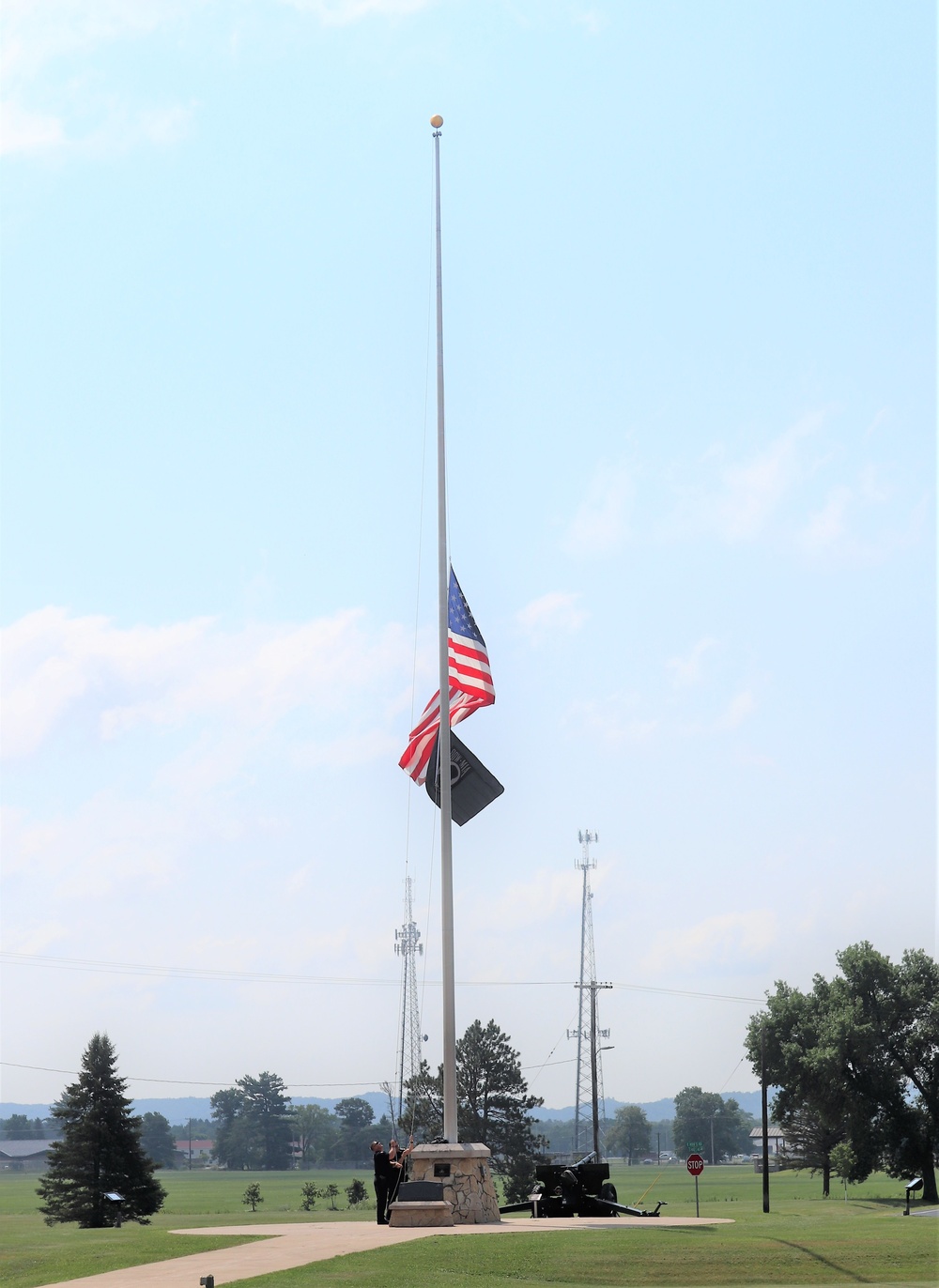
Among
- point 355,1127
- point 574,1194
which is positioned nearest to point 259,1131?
point 355,1127

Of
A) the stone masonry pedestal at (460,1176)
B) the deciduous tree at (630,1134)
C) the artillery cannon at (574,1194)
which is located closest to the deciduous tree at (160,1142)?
the deciduous tree at (630,1134)

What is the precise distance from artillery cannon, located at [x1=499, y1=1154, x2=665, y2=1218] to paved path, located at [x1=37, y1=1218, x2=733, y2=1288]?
3.17 feet

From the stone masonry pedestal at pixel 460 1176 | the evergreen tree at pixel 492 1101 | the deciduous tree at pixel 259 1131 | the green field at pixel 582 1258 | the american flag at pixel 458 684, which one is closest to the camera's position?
the green field at pixel 582 1258

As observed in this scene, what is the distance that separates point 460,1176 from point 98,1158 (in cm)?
3090

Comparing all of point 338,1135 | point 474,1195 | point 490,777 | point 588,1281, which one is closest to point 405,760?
point 490,777

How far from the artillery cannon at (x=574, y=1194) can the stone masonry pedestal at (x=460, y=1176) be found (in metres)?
3.59

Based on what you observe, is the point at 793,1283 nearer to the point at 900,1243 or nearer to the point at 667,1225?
the point at 900,1243

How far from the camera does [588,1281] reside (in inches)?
727

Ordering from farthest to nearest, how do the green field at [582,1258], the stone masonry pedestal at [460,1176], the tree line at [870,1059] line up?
the tree line at [870,1059], the stone masonry pedestal at [460,1176], the green field at [582,1258]

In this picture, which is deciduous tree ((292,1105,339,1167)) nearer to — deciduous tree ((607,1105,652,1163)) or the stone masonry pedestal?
deciduous tree ((607,1105,652,1163))

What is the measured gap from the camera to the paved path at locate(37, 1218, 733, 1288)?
56.3 feet

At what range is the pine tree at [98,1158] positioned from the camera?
49.0 m

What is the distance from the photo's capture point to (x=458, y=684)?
26.7 metres

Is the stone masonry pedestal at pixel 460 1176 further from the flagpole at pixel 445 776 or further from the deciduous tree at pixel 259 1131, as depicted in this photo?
the deciduous tree at pixel 259 1131
